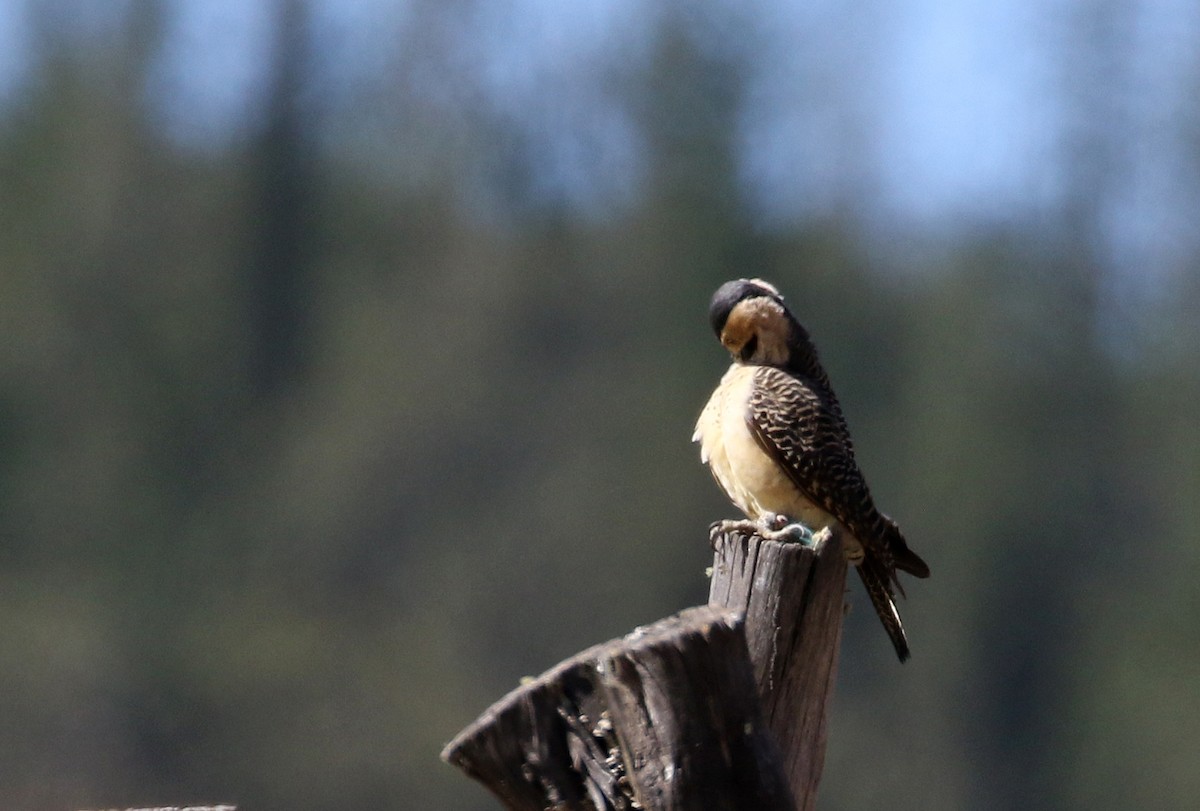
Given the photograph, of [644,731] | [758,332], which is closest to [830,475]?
[758,332]

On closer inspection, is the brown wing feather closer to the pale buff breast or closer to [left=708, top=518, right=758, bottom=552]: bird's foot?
the pale buff breast

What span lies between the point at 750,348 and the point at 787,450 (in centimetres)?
65

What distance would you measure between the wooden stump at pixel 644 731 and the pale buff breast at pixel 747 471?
8.62ft

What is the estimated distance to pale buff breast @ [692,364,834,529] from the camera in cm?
677

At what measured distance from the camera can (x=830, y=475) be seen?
670cm

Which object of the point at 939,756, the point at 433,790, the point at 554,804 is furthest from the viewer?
the point at 939,756

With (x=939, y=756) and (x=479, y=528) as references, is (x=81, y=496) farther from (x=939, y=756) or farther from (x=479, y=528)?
(x=939, y=756)

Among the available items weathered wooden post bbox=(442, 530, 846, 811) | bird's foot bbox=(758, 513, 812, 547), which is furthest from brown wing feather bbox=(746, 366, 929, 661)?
weathered wooden post bbox=(442, 530, 846, 811)

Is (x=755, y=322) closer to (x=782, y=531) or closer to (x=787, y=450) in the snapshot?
(x=787, y=450)

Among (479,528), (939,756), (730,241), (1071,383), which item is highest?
(730,241)

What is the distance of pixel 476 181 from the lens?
47312 mm

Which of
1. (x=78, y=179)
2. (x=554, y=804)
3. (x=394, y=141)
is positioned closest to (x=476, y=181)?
(x=394, y=141)

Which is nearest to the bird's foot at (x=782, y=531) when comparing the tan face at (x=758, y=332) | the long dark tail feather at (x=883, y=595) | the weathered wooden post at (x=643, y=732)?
the long dark tail feather at (x=883, y=595)

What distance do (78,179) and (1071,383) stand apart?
2451cm
